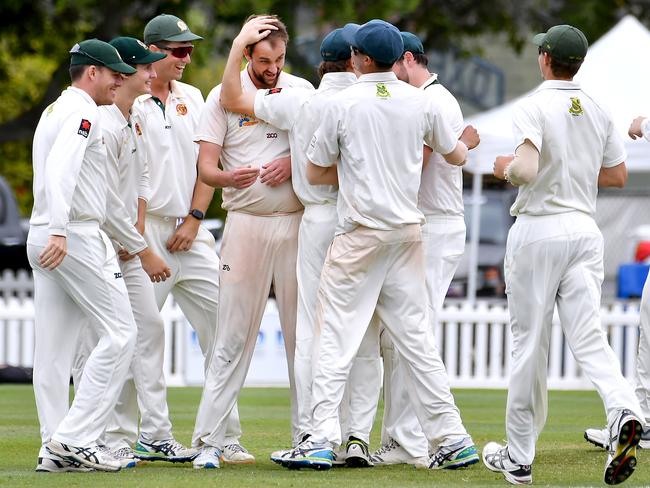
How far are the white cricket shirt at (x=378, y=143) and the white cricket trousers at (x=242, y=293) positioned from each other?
23.0 inches

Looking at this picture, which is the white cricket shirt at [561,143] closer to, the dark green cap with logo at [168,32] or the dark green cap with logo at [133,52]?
the dark green cap with logo at [133,52]

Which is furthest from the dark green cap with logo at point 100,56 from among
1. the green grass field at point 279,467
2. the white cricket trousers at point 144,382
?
the green grass field at point 279,467

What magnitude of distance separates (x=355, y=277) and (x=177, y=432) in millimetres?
2921

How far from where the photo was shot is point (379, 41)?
7566mm

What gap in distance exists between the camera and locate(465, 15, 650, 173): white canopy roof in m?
16.0

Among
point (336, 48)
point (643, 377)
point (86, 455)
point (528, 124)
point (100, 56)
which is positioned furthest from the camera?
point (643, 377)

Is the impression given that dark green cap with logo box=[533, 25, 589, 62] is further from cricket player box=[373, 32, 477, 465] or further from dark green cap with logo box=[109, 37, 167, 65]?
dark green cap with logo box=[109, 37, 167, 65]

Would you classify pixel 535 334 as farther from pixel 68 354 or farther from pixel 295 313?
pixel 68 354

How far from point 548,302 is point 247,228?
189cm

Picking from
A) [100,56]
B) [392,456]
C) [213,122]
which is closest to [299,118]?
[213,122]

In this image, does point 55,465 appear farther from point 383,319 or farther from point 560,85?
point 560,85

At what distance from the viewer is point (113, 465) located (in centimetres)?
772

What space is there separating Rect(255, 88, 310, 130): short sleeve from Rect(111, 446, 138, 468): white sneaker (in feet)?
6.82

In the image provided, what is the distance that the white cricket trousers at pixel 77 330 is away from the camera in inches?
298
